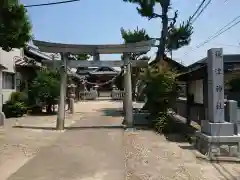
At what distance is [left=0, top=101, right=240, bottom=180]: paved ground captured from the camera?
6.86m

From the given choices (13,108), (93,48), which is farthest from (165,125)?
(13,108)

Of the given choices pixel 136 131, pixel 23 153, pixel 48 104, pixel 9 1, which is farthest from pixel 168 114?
pixel 48 104

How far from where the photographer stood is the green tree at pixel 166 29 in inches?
765

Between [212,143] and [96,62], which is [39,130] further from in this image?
[212,143]

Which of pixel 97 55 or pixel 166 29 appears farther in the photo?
pixel 166 29

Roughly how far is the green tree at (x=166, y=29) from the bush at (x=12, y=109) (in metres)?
9.00

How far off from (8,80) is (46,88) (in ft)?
8.73

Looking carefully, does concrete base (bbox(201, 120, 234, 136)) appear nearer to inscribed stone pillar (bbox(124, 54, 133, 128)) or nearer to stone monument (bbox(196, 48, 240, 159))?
stone monument (bbox(196, 48, 240, 159))

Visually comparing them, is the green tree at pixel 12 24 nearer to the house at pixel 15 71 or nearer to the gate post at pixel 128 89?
the gate post at pixel 128 89

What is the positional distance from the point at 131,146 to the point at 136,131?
345cm

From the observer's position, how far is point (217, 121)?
30.1 ft

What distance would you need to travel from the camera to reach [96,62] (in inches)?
579

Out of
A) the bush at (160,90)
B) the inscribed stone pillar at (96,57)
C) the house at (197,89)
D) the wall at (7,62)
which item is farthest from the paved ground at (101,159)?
the wall at (7,62)

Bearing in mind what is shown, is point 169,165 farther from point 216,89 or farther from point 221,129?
point 216,89
